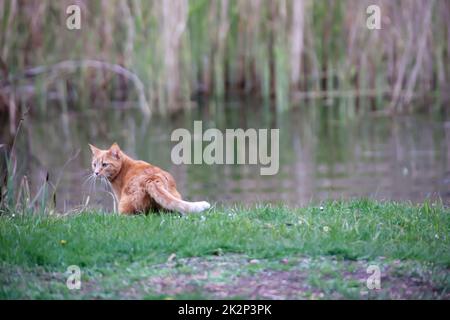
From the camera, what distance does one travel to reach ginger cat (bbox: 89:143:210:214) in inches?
269

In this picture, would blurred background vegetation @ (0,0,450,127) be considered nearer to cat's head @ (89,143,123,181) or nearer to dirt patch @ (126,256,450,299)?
cat's head @ (89,143,123,181)

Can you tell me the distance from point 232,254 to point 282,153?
9364mm

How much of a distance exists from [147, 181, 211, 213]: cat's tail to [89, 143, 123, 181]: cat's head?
0.65 metres

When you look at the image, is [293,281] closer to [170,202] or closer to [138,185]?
[170,202]

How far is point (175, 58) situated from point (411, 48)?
4.14 metres

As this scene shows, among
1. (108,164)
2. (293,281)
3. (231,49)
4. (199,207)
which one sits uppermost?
(231,49)

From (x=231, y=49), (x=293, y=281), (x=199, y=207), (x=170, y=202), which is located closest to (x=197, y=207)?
(x=199, y=207)

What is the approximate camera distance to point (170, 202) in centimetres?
682

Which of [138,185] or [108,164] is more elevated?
[108,164]

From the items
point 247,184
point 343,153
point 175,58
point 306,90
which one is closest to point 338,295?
point 247,184

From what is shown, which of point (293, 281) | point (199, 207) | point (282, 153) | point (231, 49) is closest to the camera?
point (293, 281)

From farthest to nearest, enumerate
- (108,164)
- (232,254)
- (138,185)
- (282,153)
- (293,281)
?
1. (282,153)
2. (108,164)
3. (138,185)
4. (232,254)
5. (293,281)

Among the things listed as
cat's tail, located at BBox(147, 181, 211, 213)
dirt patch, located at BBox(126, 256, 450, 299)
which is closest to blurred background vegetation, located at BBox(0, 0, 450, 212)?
cat's tail, located at BBox(147, 181, 211, 213)

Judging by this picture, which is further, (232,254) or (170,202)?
(170,202)
